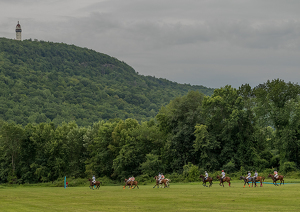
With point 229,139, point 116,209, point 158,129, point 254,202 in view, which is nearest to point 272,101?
point 229,139

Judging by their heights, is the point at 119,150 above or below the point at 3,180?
above

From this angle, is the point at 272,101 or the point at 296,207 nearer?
the point at 296,207

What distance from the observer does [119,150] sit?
80750 millimetres

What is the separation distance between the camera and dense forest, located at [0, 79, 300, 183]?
66.4 metres

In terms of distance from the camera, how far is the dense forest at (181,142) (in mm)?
66438

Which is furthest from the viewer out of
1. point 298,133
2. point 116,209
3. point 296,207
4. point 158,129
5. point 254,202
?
point 158,129

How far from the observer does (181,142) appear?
72.6m

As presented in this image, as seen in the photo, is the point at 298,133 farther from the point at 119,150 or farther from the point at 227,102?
the point at 119,150

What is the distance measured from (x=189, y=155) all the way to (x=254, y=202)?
47.9m

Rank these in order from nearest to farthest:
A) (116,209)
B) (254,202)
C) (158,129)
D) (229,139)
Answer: (116,209)
(254,202)
(229,139)
(158,129)

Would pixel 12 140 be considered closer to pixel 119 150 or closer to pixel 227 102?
pixel 119 150

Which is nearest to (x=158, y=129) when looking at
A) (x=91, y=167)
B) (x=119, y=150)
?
(x=119, y=150)

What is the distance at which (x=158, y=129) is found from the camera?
79.8m

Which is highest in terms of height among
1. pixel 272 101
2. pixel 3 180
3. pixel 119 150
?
pixel 272 101
